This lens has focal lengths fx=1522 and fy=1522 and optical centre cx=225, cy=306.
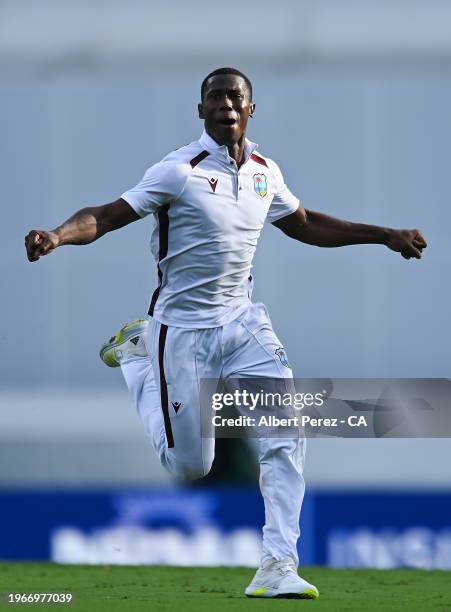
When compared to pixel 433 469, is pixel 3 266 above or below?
above

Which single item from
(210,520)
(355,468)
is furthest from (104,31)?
(210,520)

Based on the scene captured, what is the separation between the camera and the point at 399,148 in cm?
1475

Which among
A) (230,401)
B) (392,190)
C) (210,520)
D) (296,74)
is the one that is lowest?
(210,520)

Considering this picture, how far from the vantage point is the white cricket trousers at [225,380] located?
627 cm

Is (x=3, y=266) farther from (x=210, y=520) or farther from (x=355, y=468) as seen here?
(x=210, y=520)

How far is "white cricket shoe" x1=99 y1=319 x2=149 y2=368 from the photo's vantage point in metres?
7.59

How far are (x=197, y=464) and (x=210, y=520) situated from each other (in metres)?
3.22

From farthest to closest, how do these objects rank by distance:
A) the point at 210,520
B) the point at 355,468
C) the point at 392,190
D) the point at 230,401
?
the point at 392,190
the point at 355,468
the point at 210,520
the point at 230,401

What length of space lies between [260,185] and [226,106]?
390 millimetres

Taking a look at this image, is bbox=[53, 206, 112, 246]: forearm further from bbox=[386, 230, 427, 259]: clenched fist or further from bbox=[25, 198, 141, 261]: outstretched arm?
bbox=[386, 230, 427, 259]: clenched fist

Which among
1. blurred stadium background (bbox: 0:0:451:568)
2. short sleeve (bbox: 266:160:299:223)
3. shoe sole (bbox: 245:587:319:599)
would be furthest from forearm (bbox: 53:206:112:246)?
blurred stadium background (bbox: 0:0:451:568)

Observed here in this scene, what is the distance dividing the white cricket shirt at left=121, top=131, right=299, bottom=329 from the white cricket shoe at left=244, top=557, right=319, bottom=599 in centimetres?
111

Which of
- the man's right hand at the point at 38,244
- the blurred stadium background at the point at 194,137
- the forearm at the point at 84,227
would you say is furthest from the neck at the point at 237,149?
the blurred stadium background at the point at 194,137

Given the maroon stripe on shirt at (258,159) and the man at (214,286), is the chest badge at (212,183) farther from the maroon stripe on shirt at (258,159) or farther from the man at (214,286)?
the maroon stripe on shirt at (258,159)
